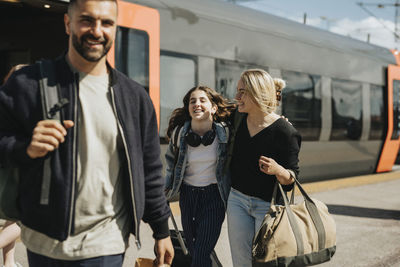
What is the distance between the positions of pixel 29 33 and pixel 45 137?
237 inches

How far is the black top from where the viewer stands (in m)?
2.92

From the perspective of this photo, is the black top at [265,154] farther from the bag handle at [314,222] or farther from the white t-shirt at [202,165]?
the white t-shirt at [202,165]

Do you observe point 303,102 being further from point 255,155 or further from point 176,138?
point 255,155

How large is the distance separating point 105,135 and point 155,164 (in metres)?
0.28

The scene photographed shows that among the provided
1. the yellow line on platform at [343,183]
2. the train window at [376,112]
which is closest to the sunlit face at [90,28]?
the yellow line on platform at [343,183]

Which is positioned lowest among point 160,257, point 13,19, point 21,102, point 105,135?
point 160,257

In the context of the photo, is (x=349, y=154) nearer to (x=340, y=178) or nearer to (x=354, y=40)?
(x=340, y=178)

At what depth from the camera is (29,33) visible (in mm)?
6984

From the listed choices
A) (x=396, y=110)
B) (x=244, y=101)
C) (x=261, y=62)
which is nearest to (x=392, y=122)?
(x=396, y=110)

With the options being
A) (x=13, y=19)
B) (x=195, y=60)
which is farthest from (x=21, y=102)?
(x=13, y=19)

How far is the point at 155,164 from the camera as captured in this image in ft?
6.22

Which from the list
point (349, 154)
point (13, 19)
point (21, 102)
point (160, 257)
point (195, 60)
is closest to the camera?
point (21, 102)

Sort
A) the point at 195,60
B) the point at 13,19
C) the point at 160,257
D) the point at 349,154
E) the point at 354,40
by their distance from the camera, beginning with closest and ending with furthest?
the point at 160,257 < the point at 195,60 < the point at 13,19 < the point at 349,154 < the point at 354,40

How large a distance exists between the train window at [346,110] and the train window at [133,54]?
483cm
